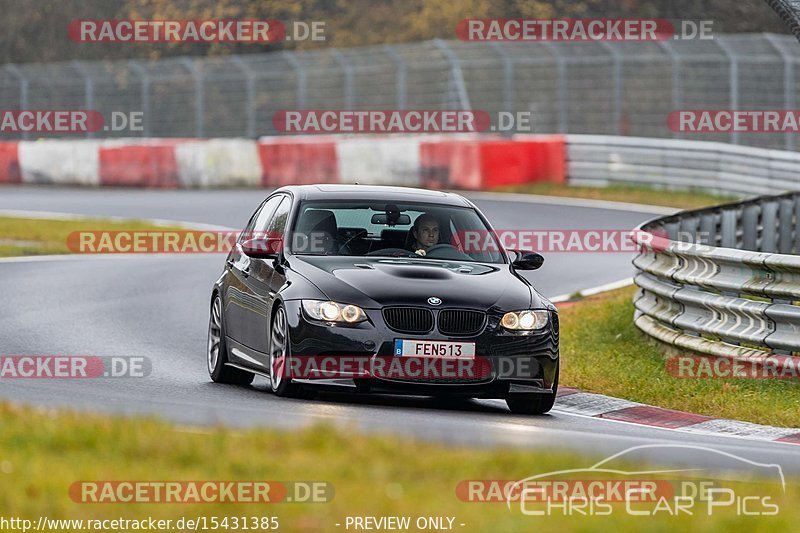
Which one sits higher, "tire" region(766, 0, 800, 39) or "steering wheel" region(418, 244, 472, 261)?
"tire" region(766, 0, 800, 39)

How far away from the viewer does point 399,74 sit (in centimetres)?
3766

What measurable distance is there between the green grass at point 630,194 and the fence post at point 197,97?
9.72 m

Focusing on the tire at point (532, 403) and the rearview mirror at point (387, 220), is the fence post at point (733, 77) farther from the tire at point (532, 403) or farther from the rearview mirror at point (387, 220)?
the tire at point (532, 403)

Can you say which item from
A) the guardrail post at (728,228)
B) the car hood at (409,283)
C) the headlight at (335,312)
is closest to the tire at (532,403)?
the car hood at (409,283)

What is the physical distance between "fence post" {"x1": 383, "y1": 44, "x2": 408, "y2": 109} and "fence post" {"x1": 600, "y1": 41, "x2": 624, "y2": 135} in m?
4.62

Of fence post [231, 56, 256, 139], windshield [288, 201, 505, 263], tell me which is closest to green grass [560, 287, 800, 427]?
windshield [288, 201, 505, 263]

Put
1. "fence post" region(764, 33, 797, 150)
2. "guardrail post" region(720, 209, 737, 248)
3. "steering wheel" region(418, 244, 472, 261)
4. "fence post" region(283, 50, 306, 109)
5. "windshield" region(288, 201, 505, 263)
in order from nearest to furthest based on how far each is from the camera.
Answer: "windshield" region(288, 201, 505, 263), "steering wheel" region(418, 244, 472, 261), "guardrail post" region(720, 209, 737, 248), "fence post" region(764, 33, 797, 150), "fence post" region(283, 50, 306, 109)

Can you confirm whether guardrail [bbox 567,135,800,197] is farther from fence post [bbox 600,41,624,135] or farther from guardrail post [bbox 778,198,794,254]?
guardrail post [bbox 778,198,794,254]

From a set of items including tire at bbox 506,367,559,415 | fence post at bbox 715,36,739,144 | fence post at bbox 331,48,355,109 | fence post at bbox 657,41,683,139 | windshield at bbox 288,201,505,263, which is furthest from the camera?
fence post at bbox 331,48,355,109

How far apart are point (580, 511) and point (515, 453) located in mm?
1266

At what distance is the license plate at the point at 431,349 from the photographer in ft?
35.1

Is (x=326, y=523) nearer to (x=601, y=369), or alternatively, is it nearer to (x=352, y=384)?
(x=352, y=384)

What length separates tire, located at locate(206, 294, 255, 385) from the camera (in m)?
12.5

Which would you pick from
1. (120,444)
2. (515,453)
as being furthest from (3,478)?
(515,453)
